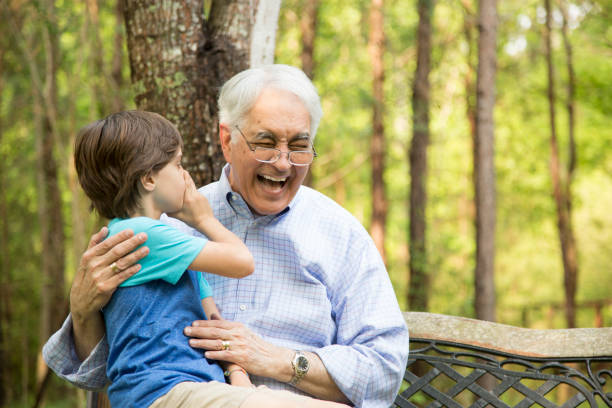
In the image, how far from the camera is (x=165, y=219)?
9.40ft

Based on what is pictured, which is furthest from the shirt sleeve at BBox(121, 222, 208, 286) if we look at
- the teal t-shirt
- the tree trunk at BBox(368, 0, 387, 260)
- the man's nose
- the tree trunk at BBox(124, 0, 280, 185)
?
the tree trunk at BBox(368, 0, 387, 260)

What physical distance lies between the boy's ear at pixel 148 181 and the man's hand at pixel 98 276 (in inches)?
6.4

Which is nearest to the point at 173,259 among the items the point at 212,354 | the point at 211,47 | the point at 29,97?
the point at 212,354

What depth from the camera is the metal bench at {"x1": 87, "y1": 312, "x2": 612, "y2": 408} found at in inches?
116

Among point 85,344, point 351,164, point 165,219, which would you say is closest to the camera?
point 85,344

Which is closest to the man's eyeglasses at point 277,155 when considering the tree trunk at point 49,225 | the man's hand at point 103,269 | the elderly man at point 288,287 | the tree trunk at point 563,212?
the elderly man at point 288,287

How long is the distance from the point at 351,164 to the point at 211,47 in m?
17.4

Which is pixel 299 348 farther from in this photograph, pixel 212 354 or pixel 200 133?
pixel 200 133

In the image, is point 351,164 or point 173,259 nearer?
point 173,259

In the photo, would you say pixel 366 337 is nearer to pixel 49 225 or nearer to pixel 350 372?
pixel 350 372

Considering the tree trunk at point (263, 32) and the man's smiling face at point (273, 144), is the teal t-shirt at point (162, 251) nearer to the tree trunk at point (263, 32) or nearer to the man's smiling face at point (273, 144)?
the man's smiling face at point (273, 144)

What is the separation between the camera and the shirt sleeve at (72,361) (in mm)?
2549

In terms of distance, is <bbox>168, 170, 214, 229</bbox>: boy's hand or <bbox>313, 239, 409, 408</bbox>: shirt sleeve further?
<bbox>313, 239, 409, 408</bbox>: shirt sleeve

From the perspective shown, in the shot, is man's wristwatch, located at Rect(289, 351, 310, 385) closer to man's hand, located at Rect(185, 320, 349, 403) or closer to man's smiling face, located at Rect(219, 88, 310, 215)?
man's hand, located at Rect(185, 320, 349, 403)
